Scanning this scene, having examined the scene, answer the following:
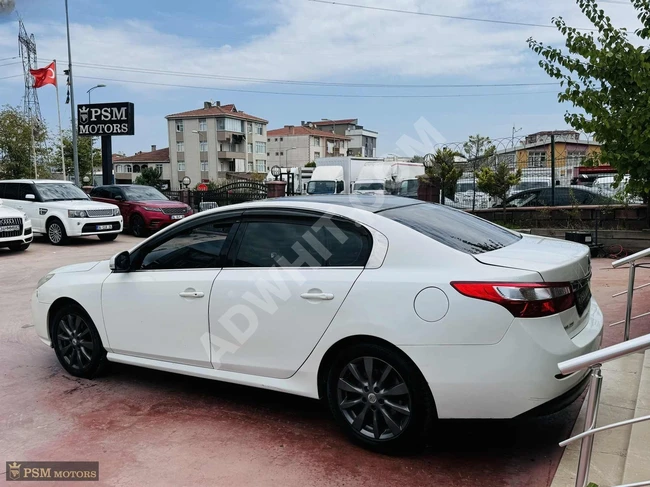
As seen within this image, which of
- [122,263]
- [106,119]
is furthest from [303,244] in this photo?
[106,119]

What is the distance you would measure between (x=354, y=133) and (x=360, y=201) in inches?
4004

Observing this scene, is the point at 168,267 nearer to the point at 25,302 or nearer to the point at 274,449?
the point at 274,449

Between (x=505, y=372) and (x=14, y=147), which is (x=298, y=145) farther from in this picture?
(x=505, y=372)

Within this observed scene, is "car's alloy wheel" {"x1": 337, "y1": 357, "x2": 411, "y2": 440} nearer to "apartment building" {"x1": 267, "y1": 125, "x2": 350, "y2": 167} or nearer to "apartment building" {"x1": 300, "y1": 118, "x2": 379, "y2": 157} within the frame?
"apartment building" {"x1": 267, "y1": 125, "x2": 350, "y2": 167}

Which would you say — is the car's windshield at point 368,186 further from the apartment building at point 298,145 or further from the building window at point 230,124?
the apartment building at point 298,145

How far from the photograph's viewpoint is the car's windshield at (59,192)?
51.4ft

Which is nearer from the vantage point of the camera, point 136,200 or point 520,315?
point 520,315

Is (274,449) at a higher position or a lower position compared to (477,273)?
lower

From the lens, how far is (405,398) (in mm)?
3357

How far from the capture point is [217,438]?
379 centimetres

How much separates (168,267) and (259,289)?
37.6 inches

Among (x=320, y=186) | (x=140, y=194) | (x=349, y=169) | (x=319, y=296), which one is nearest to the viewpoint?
(x=319, y=296)

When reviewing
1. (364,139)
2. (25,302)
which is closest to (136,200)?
(25,302)

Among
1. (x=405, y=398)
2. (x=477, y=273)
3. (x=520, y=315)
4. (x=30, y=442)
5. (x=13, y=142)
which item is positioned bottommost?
(x=30, y=442)
